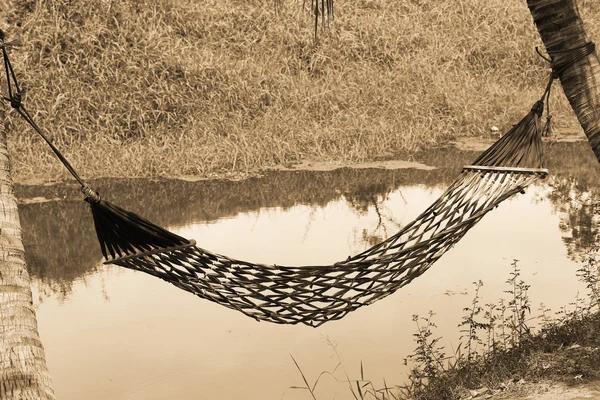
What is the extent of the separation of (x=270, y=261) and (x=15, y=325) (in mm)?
2921

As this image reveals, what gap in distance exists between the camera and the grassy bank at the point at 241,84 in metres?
6.22

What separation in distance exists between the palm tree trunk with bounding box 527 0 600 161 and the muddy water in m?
1.26

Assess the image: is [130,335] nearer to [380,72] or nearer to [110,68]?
[110,68]

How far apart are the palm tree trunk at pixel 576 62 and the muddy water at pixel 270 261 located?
1256 mm

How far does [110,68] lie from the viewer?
6.67 meters

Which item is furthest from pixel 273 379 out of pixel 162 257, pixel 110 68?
pixel 110 68

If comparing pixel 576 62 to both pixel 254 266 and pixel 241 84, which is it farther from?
pixel 241 84

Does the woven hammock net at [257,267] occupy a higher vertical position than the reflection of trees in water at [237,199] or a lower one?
lower

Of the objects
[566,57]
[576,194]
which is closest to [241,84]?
[576,194]

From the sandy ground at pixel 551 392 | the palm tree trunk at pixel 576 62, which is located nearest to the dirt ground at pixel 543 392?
the sandy ground at pixel 551 392

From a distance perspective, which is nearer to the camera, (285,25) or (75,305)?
(75,305)

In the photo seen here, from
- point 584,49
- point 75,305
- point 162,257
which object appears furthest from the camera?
point 75,305

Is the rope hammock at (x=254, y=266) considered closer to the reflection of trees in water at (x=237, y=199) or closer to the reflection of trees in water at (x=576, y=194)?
the reflection of trees in water at (x=576, y=194)

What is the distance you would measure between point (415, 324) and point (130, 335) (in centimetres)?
140
